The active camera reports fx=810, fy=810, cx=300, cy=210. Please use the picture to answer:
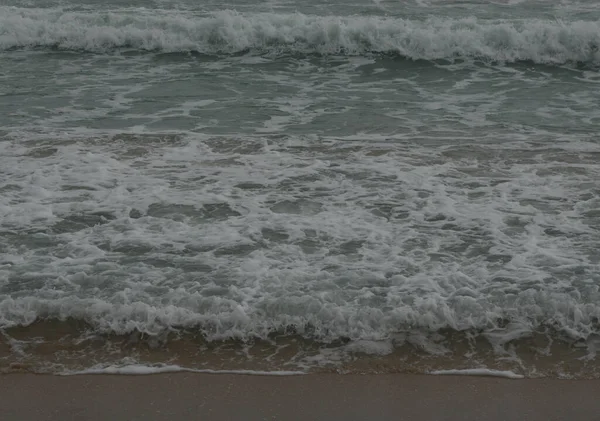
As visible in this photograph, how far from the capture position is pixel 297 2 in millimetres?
17797

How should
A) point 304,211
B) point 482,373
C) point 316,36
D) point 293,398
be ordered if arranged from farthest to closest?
point 316,36 < point 304,211 < point 482,373 < point 293,398

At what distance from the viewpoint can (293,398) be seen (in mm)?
4262

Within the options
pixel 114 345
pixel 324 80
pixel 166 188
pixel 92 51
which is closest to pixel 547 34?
pixel 324 80

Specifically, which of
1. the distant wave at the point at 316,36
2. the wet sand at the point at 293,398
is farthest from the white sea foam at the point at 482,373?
the distant wave at the point at 316,36

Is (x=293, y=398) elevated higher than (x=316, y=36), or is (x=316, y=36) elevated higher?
(x=316, y=36)

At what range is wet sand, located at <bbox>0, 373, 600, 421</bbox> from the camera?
4.10 m

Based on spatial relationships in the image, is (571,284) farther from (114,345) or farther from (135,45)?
(135,45)

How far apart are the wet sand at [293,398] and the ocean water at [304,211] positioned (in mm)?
139

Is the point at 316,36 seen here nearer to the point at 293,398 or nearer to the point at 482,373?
the point at 482,373

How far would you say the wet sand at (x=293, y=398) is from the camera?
13.5 ft

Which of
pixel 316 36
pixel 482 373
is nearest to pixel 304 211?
pixel 482 373

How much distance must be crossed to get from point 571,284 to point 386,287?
123cm

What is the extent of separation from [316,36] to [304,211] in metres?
8.81

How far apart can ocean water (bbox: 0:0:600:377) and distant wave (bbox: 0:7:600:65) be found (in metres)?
0.15
